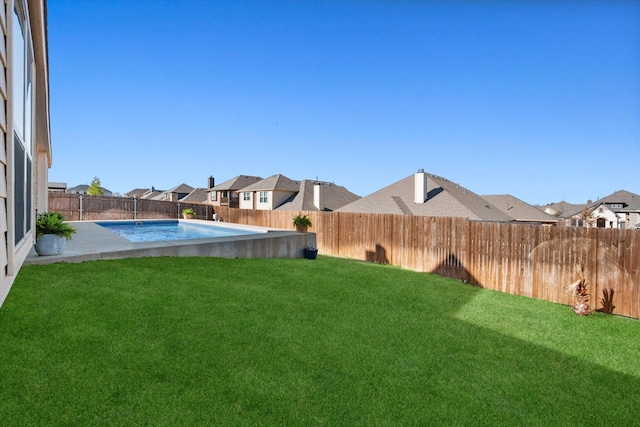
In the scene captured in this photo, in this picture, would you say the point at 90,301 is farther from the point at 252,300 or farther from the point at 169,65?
→ the point at 169,65

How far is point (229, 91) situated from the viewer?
19.9 metres

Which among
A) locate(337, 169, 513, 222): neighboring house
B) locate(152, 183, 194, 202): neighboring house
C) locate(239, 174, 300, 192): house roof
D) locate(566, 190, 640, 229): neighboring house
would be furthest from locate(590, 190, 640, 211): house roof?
locate(152, 183, 194, 202): neighboring house

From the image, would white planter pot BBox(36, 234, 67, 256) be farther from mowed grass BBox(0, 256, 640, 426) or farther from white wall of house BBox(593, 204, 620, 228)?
white wall of house BBox(593, 204, 620, 228)

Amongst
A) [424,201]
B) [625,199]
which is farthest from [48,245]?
[625,199]

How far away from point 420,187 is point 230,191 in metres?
29.7

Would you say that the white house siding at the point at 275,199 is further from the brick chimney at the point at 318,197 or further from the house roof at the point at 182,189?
the house roof at the point at 182,189

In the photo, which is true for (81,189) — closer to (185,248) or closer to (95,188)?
(95,188)

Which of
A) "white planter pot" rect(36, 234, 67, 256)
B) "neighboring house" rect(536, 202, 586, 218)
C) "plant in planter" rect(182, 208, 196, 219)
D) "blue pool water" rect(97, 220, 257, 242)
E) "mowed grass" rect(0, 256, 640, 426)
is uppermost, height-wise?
"neighboring house" rect(536, 202, 586, 218)

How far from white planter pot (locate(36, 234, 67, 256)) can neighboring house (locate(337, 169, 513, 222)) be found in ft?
53.9

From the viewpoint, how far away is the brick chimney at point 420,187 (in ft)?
66.5

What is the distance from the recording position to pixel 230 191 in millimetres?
44125

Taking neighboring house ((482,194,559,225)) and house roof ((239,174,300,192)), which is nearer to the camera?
neighboring house ((482,194,559,225))

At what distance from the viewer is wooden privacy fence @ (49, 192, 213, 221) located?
21.6m

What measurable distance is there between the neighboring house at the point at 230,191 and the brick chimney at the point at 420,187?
28170mm
